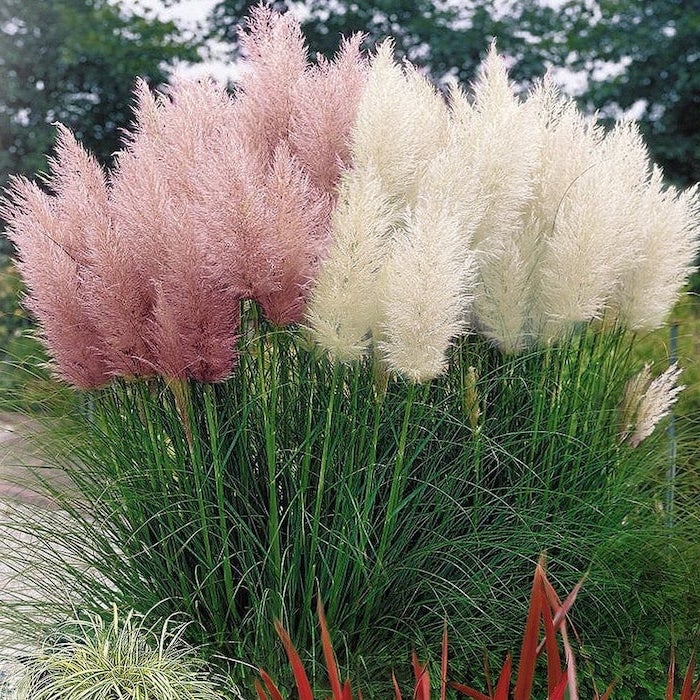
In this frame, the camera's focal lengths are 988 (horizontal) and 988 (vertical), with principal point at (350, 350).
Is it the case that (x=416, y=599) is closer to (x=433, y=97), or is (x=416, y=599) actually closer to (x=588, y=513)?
(x=588, y=513)

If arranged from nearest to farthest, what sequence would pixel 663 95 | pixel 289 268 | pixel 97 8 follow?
pixel 289 268
pixel 663 95
pixel 97 8

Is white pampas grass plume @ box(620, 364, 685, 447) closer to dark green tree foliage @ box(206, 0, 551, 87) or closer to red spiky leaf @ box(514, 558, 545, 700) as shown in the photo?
red spiky leaf @ box(514, 558, 545, 700)

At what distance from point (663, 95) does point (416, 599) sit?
334 inches

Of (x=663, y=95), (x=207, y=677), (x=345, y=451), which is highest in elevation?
(x=663, y=95)

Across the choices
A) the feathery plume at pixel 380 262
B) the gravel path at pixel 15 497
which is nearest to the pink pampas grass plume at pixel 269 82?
the feathery plume at pixel 380 262

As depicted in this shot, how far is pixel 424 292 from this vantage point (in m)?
2.26

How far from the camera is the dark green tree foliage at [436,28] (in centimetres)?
1048

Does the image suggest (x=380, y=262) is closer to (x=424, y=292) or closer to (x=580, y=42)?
(x=424, y=292)

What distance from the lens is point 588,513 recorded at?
303 centimetres

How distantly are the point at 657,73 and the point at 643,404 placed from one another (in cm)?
799

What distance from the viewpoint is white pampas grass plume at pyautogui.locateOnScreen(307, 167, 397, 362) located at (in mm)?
2297

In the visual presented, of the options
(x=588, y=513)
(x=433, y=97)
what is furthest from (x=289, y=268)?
(x=588, y=513)

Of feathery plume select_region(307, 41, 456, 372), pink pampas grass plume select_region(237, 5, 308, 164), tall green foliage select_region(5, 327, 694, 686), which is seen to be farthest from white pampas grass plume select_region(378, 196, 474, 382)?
pink pampas grass plume select_region(237, 5, 308, 164)

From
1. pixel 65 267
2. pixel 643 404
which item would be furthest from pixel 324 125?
pixel 643 404
